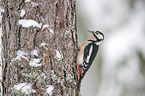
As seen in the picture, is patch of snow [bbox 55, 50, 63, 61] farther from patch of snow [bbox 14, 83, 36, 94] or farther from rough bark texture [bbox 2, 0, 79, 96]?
patch of snow [bbox 14, 83, 36, 94]

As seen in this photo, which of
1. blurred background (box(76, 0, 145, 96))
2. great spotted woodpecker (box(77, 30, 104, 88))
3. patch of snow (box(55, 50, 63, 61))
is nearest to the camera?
patch of snow (box(55, 50, 63, 61))

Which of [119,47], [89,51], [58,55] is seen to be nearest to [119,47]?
[119,47]

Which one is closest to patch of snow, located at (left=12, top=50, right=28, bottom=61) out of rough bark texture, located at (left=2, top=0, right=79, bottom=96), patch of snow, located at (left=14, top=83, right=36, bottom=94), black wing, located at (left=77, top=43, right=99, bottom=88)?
rough bark texture, located at (left=2, top=0, right=79, bottom=96)

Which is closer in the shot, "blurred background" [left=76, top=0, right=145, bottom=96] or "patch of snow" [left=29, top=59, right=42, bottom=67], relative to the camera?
"patch of snow" [left=29, top=59, right=42, bottom=67]

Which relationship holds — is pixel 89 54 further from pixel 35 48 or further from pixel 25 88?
pixel 25 88

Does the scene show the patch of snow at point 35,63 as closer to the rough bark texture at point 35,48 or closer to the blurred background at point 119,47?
the rough bark texture at point 35,48

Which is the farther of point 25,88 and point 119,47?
point 119,47

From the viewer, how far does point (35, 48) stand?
6.17ft

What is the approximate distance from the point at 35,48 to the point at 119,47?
5.03 metres

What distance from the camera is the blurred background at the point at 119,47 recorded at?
6.26 meters

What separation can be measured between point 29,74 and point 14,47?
0.84ft

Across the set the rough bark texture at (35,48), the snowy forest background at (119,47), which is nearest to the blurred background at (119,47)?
the snowy forest background at (119,47)

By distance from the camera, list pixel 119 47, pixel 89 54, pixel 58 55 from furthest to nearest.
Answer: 1. pixel 119 47
2. pixel 89 54
3. pixel 58 55

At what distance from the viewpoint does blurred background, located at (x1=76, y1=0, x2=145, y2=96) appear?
20.5ft
